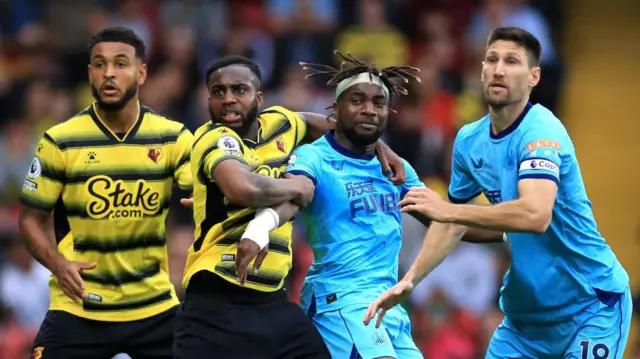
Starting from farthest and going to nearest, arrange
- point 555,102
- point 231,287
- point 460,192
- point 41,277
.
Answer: point 555,102 < point 41,277 < point 460,192 < point 231,287

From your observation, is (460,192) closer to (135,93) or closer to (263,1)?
(135,93)

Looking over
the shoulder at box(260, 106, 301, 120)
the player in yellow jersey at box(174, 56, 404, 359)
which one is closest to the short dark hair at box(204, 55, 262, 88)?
the player in yellow jersey at box(174, 56, 404, 359)

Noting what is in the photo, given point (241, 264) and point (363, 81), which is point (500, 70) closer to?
point (363, 81)

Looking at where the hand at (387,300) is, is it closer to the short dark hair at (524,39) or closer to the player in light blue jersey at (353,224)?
the player in light blue jersey at (353,224)

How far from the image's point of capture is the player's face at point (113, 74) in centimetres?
844

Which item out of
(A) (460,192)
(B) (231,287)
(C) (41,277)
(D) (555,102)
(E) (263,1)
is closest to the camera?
(B) (231,287)

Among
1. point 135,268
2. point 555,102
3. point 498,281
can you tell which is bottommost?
point 498,281

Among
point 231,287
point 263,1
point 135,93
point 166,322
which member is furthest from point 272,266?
point 263,1

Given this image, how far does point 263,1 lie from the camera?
1756cm

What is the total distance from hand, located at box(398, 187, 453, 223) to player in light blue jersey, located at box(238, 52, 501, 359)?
0.78m

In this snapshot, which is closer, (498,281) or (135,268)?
(135,268)

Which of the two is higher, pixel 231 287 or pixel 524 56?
pixel 524 56

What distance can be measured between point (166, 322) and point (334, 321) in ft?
4.11

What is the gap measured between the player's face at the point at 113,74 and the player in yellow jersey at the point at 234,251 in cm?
74
